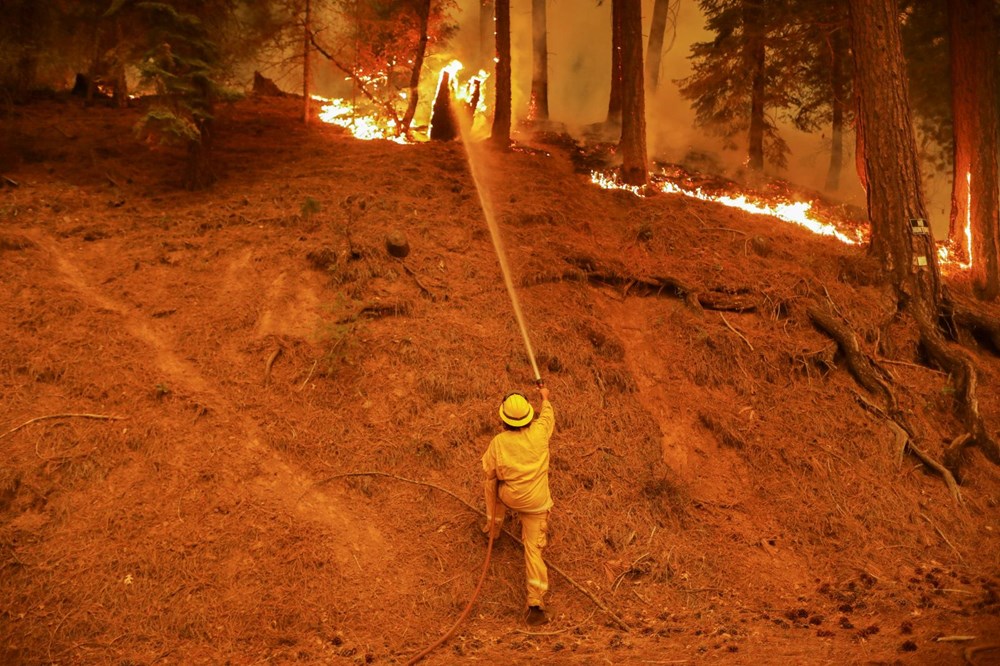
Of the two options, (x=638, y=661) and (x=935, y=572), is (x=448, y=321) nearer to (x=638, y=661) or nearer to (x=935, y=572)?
(x=638, y=661)

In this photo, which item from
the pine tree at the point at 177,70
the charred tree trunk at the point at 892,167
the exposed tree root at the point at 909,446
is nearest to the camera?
the exposed tree root at the point at 909,446

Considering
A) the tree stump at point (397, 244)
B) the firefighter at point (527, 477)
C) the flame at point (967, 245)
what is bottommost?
the firefighter at point (527, 477)

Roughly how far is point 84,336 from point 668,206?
10.3 metres

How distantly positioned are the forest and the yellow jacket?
2.81 feet

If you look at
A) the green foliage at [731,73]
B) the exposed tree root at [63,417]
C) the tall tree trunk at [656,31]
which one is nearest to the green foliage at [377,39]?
the green foliage at [731,73]

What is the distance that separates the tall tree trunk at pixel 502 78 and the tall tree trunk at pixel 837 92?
704cm

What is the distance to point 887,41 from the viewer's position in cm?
1178

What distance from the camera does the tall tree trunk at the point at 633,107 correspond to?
1452cm

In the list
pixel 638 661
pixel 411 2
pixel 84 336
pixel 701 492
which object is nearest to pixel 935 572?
pixel 701 492

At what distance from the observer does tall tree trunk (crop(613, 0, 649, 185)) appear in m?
14.5

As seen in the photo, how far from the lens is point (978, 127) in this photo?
45.9ft

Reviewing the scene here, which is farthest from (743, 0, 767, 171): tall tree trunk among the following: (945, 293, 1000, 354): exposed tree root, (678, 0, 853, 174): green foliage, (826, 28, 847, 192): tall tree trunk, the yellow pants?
the yellow pants

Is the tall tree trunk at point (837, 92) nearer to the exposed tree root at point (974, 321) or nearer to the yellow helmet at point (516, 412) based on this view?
the exposed tree root at point (974, 321)

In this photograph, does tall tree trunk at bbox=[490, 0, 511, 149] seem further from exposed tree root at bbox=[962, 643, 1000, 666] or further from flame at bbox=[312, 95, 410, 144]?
exposed tree root at bbox=[962, 643, 1000, 666]
